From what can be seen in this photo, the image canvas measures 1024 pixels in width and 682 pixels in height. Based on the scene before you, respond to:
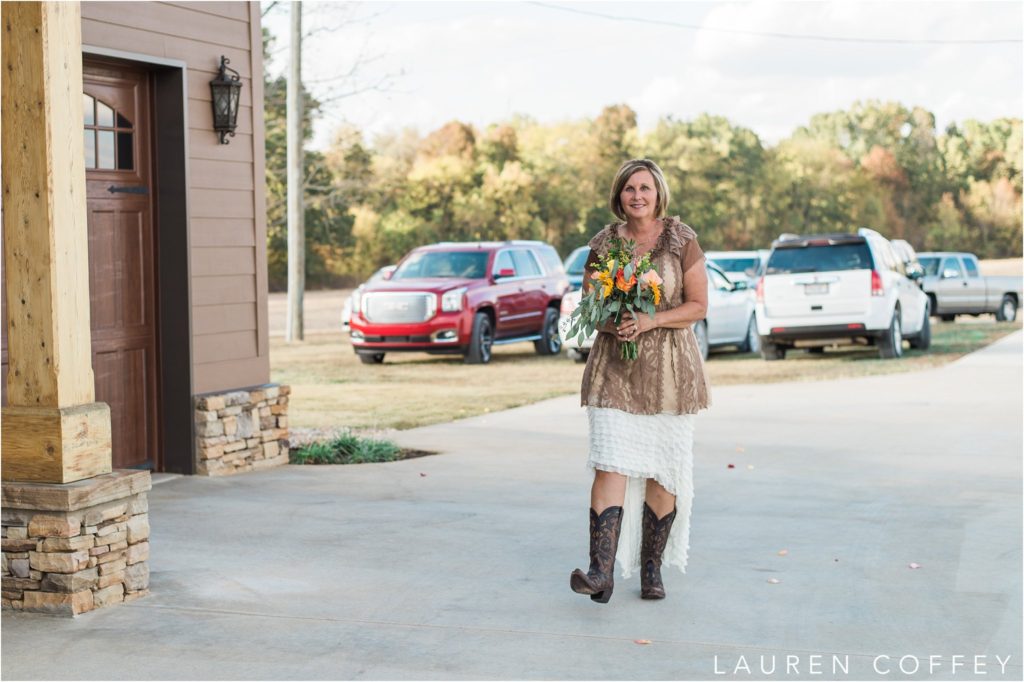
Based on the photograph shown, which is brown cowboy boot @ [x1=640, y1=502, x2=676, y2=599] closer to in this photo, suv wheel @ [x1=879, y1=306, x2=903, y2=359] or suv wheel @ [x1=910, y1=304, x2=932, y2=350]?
suv wheel @ [x1=879, y1=306, x2=903, y2=359]

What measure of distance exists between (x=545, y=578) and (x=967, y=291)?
26.1 m

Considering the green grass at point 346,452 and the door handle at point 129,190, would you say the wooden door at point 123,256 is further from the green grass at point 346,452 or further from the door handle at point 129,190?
the green grass at point 346,452

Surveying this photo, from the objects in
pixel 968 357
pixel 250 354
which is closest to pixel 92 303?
pixel 250 354

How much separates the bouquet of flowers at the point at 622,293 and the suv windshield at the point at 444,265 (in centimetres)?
1511

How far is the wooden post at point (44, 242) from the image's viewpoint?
5727mm

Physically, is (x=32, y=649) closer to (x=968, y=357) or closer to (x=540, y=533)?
(x=540, y=533)

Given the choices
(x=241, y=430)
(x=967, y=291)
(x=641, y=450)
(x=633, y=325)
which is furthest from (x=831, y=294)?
(x=633, y=325)

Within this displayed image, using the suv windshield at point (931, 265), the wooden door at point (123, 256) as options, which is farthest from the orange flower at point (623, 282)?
the suv windshield at point (931, 265)

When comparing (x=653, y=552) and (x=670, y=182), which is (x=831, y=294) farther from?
(x=670, y=182)

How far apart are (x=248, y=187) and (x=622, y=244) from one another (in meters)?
4.72

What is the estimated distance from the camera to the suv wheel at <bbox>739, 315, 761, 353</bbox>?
2230 cm

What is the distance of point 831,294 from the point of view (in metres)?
19.3

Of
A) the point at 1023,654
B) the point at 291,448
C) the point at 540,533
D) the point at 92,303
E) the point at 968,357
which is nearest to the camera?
the point at 1023,654

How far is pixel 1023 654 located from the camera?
17.5 feet
